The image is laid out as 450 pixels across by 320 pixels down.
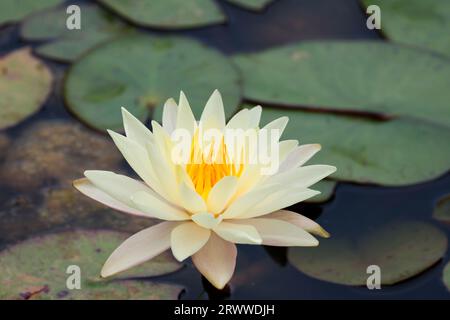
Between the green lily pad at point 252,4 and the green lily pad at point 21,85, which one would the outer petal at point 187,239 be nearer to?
the green lily pad at point 21,85

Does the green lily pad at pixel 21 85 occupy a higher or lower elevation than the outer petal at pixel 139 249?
higher

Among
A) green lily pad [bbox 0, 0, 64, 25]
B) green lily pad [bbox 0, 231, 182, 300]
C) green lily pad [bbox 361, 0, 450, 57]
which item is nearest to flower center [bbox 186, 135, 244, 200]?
green lily pad [bbox 0, 231, 182, 300]

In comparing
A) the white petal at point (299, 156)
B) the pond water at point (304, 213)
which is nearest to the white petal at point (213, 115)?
the white petal at point (299, 156)

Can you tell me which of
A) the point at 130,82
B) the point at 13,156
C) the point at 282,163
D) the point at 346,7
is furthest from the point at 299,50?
the point at 13,156

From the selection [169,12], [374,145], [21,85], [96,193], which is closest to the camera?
[96,193]

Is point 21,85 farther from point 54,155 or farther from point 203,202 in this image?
point 203,202

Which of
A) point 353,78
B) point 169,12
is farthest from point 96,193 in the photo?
point 169,12

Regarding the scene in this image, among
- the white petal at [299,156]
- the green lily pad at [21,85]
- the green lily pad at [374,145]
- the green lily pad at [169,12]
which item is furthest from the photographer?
the green lily pad at [169,12]

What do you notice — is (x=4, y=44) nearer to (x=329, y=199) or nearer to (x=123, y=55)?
(x=123, y=55)
